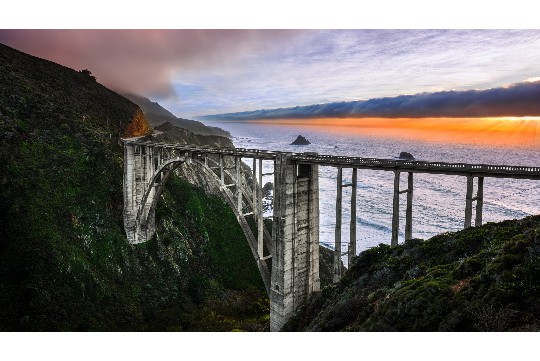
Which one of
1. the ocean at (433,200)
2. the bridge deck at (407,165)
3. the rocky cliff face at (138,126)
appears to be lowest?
the ocean at (433,200)

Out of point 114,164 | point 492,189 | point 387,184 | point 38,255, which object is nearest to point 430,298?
point 38,255

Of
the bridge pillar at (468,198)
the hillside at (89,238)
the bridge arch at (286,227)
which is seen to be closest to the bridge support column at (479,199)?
the bridge pillar at (468,198)

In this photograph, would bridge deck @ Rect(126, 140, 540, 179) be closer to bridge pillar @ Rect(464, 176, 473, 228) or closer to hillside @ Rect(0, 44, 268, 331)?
bridge pillar @ Rect(464, 176, 473, 228)

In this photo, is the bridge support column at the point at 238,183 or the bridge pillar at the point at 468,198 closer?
the bridge pillar at the point at 468,198

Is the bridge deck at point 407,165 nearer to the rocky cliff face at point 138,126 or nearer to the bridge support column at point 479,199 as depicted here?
the bridge support column at point 479,199

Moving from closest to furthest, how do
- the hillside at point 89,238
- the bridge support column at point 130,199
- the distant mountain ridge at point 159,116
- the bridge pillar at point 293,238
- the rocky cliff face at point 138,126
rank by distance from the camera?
the bridge pillar at point 293,238 → the hillside at point 89,238 → the bridge support column at point 130,199 → the rocky cliff face at point 138,126 → the distant mountain ridge at point 159,116

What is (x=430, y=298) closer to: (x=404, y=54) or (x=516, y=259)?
(x=516, y=259)
